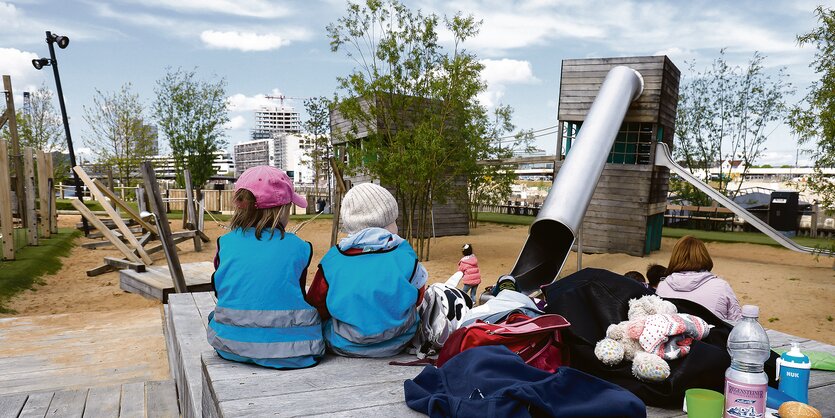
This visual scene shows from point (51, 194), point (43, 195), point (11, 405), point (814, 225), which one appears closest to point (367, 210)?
point (11, 405)

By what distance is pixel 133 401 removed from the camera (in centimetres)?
377

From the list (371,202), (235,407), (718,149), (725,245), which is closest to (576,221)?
(371,202)

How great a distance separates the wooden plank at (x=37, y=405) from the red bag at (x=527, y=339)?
285cm

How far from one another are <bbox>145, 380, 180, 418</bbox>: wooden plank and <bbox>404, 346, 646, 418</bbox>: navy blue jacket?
2.32 m

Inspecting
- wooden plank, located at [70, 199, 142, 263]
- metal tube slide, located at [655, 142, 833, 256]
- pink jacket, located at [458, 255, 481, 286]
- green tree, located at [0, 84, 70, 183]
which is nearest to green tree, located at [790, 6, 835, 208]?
metal tube slide, located at [655, 142, 833, 256]

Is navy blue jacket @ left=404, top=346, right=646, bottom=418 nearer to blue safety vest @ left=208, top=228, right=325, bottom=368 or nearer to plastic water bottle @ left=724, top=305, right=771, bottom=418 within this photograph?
plastic water bottle @ left=724, top=305, right=771, bottom=418

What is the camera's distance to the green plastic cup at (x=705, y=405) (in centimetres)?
194

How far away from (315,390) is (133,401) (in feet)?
7.24

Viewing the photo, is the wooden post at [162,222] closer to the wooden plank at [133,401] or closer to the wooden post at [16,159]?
the wooden plank at [133,401]

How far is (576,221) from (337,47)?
9.20 metres

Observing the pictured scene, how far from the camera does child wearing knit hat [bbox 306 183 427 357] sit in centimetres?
272

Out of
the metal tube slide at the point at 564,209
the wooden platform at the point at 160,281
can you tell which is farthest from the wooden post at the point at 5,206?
the metal tube slide at the point at 564,209

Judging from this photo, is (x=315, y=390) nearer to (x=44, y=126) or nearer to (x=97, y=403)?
(x=97, y=403)

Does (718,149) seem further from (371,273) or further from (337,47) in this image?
(371,273)
